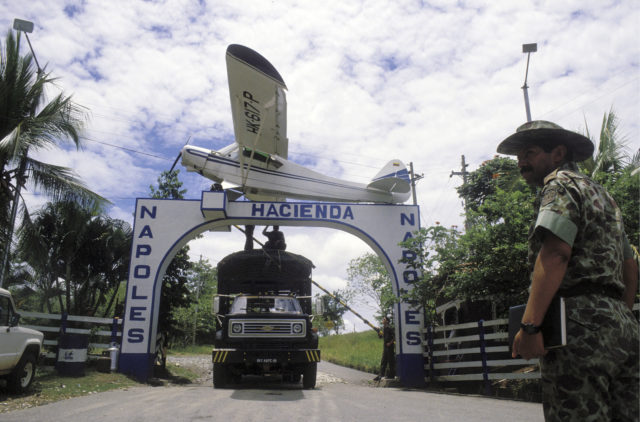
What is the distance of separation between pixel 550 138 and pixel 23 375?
821 centimetres

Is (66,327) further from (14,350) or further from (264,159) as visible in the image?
(264,159)

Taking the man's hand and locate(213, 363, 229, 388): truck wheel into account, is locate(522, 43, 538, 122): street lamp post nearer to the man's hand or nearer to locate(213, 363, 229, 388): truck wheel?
locate(213, 363, 229, 388): truck wheel

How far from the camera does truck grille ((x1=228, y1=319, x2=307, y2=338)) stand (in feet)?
30.7

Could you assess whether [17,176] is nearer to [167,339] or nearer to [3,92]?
[3,92]

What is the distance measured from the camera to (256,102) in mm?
12023

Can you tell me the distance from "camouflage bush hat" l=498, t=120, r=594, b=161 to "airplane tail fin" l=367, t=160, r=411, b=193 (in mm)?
10532

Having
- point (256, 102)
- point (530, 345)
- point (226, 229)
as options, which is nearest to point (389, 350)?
point (226, 229)

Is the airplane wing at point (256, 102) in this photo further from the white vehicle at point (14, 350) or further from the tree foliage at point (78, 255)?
the white vehicle at point (14, 350)

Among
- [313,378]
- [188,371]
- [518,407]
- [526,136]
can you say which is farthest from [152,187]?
[526,136]

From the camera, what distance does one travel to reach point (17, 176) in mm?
10609

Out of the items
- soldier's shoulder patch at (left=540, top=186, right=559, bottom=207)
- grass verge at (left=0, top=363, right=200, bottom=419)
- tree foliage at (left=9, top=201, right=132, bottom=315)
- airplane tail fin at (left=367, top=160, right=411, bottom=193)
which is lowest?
grass verge at (left=0, top=363, right=200, bottom=419)


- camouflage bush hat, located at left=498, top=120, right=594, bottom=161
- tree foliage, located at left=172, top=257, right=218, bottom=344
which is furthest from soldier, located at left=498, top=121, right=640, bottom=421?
tree foliage, located at left=172, top=257, right=218, bottom=344

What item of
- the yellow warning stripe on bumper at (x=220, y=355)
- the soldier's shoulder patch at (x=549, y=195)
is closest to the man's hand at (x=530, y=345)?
the soldier's shoulder patch at (x=549, y=195)

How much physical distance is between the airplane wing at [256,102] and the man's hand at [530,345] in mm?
10007
